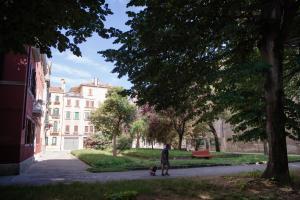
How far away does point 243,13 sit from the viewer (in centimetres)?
1352

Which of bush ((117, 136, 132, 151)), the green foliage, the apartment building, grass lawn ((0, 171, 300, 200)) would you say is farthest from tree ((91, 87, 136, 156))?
the apartment building

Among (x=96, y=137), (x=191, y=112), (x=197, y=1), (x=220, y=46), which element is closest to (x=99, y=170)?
(x=191, y=112)

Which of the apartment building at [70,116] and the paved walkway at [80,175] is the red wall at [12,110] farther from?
the apartment building at [70,116]

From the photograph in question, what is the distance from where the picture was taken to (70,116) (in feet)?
257

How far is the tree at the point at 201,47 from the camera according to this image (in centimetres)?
1113

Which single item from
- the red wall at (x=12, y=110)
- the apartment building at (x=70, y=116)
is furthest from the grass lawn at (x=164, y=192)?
the apartment building at (x=70, y=116)

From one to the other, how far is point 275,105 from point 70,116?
69.7m

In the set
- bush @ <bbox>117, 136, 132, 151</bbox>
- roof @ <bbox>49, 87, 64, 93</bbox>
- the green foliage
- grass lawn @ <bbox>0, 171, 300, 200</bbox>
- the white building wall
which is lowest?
grass lawn @ <bbox>0, 171, 300, 200</bbox>

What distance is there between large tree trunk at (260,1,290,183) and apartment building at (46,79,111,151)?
66.2m

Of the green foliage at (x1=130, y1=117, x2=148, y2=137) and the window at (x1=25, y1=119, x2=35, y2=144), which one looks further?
the green foliage at (x1=130, y1=117, x2=148, y2=137)

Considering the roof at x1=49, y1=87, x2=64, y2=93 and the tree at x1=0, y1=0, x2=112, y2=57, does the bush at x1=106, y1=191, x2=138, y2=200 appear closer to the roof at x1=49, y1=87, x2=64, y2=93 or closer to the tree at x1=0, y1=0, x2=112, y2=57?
the tree at x1=0, y1=0, x2=112, y2=57

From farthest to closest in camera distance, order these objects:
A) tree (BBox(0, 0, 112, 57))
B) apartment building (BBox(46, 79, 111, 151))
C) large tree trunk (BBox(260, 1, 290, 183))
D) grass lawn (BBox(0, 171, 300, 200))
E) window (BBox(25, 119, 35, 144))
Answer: apartment building (BBox(46, 79, 111, 151)) → window (BBox(25, 119, 35, 144)) → large tree trunk (BBox(260, 1, 290, 183)) → grass lawn (BBox(0, 171, 300, 200)) → tree (BBox(0, 0, 112, 57))

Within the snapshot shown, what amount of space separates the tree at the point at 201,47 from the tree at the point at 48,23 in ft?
3.88

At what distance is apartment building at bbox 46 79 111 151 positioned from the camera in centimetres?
7650
